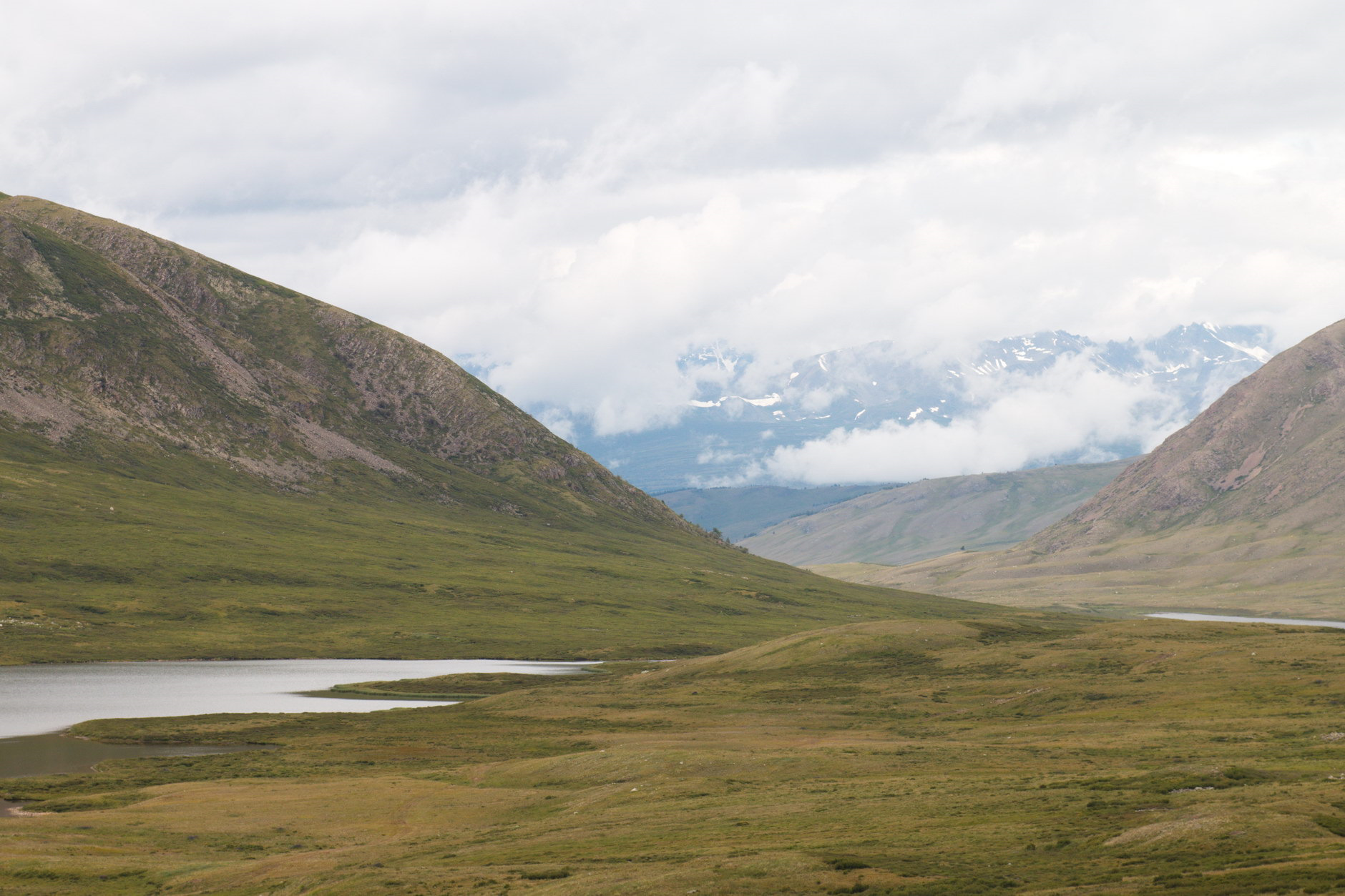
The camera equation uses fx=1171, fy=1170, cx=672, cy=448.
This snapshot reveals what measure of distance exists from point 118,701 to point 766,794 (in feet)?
370

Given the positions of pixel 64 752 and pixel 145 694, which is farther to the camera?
pixel 145 694

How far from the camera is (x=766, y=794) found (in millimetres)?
77688

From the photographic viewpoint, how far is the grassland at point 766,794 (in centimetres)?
5138

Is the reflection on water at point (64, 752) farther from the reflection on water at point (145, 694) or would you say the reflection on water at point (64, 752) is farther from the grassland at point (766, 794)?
the reflection on water at point (145, 694)

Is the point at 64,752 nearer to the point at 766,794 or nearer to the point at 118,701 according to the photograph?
the point at 118,701

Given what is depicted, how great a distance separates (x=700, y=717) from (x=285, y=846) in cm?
6912

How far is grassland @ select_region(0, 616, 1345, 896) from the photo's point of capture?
51.4 metres

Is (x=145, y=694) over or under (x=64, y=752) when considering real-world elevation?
over

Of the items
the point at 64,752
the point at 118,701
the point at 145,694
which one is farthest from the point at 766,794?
the point at 145,694

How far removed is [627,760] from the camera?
94000 millimetres

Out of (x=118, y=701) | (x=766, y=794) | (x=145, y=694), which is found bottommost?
(x=766, y=794)

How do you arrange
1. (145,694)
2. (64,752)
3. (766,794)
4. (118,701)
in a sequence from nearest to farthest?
(766,794) → (64,752) → (118,701) → (145,694)

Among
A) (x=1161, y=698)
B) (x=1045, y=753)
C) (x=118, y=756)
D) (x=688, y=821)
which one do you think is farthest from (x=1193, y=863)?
(x=118, y=756)

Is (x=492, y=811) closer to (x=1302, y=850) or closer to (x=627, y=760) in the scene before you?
(x=627, y=760)
